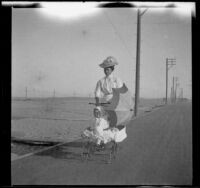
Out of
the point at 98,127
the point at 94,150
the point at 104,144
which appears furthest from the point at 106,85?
the point at 94,150

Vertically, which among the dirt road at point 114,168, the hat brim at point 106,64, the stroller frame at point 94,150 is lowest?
the dirt road at point 114,168

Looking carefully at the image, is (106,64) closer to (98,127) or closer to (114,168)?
(98,127)

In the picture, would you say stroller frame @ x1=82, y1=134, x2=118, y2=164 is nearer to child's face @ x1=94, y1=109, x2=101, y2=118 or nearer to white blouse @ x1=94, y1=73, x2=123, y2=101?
child's face @ x1=94, y1=109, x2=101, y2=118

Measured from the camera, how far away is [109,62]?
253 inches

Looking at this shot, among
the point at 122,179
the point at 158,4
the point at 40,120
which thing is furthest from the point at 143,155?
the point at 40,120

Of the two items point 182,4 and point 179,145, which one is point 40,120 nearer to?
point 179,145

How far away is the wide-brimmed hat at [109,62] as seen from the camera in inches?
253

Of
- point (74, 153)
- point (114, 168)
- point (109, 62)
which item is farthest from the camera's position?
point (74, 153)

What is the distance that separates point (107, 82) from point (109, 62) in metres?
0.40

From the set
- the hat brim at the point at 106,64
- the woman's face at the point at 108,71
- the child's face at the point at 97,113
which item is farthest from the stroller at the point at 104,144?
the hat brim at the point at 106,64

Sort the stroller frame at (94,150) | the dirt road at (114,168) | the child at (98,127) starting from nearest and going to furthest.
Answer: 1. the dirt road at (114,168)
2. the child at (98,127)
3. the stroller frame at (94,150)

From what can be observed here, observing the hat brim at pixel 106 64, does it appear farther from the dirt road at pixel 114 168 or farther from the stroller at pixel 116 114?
the dirt road at pixel 114 168

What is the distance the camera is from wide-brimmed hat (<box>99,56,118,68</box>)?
643 cm

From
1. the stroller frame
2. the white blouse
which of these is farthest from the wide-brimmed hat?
the stroller frame
